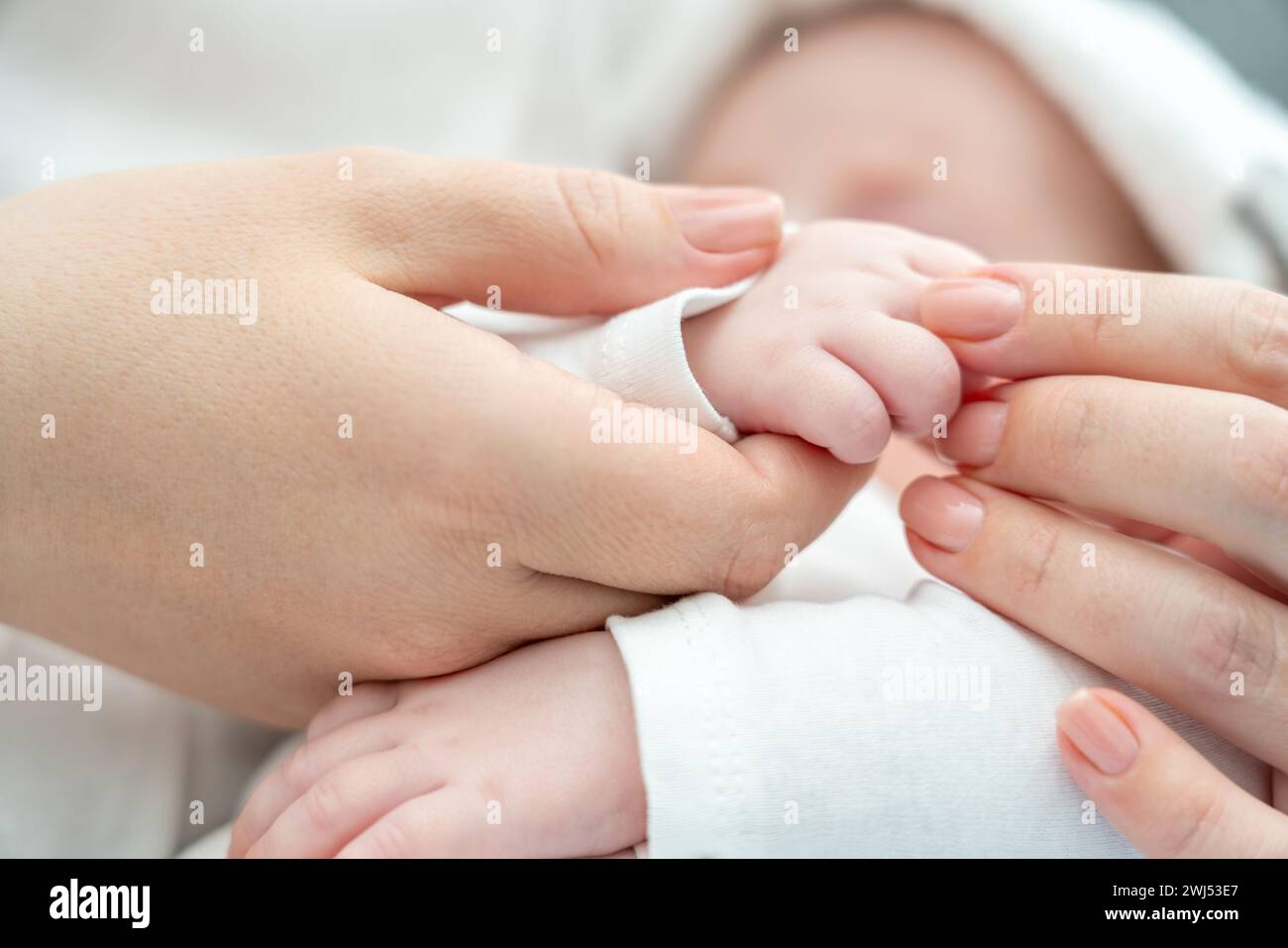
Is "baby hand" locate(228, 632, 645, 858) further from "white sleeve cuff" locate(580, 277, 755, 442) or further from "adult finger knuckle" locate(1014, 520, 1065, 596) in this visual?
"adult finger knuckle" locate(1014, 520, 1065, 596)

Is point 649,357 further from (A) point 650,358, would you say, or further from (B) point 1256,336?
(B) point 1256,336

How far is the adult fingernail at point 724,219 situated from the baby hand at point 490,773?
0.32 m

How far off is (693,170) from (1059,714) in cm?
110

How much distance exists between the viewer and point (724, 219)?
0.83 meters

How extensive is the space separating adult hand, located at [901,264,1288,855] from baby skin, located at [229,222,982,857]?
0.07 m

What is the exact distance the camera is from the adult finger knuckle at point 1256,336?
76cm

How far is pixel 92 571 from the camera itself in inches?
28.4

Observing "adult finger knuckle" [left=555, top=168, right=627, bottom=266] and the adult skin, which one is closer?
the adult skin

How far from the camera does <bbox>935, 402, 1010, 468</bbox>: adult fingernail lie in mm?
819

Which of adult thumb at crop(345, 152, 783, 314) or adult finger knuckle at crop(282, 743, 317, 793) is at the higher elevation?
adult thumb at crop(345, 152, 783, 314)

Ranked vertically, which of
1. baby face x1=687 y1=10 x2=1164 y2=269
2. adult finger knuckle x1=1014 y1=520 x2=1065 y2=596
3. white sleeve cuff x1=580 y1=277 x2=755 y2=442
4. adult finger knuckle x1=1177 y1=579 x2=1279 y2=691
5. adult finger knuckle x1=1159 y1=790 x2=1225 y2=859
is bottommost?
adult finger knuckle x1=1159 y1=790 x2=1225 y2=859

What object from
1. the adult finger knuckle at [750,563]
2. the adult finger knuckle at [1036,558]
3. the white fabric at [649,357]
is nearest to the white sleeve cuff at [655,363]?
the white fabric at [649,357]
